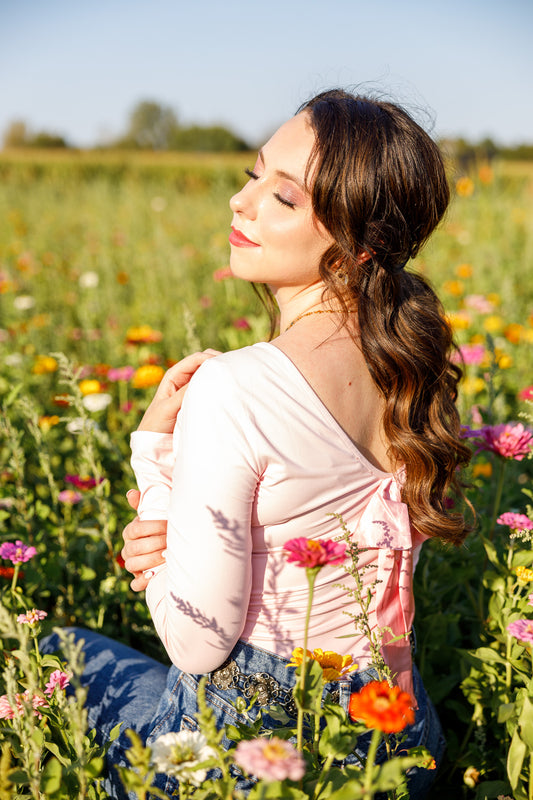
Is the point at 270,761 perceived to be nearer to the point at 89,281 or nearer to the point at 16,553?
the point at 16,553

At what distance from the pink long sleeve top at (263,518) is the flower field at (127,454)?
23 cm

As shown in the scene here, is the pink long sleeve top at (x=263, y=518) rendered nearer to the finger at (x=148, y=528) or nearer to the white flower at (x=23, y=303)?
the finger at (x=148, y=528)

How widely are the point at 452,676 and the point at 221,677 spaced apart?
2.35ft

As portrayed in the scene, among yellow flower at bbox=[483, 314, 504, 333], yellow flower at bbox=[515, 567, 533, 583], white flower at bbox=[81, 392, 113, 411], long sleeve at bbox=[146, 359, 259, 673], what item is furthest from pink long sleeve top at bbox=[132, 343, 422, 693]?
yellow flower at bbox=[483, 314, 504, 333]

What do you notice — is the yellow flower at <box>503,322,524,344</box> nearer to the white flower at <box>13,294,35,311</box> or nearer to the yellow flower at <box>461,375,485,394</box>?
the yellow flower at <box>461,375,485,394</box>

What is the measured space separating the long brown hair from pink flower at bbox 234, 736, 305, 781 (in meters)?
0.69

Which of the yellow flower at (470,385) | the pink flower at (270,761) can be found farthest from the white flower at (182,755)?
the yellow flower at (470,385)

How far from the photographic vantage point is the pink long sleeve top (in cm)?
100

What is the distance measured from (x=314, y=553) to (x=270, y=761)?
23 centimetres

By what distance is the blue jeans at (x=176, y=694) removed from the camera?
1153mm

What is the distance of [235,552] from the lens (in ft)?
3.36

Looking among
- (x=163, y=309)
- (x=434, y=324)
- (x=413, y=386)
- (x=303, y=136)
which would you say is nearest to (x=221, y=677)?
(x=413, y=386)

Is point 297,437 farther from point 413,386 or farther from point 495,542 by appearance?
point 495,542

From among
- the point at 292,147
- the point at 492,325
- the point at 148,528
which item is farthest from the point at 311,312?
the point at 492,325
